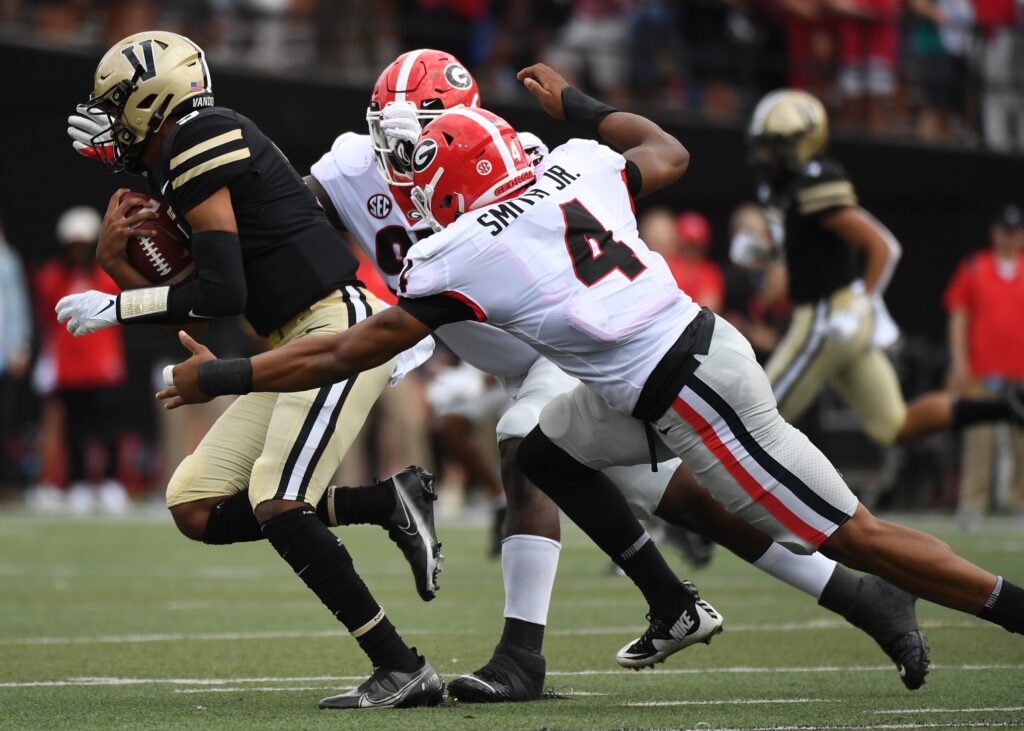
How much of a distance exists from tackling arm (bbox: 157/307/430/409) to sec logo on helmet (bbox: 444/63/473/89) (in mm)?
1140

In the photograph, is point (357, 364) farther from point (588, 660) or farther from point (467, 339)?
point (588, 660)

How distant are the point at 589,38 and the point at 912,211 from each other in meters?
4.12

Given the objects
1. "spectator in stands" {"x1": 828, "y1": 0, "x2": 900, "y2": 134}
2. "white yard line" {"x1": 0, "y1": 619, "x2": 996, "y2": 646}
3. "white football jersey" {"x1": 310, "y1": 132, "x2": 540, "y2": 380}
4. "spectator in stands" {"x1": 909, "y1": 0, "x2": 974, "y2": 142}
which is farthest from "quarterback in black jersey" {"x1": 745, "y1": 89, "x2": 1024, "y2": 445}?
"spectator in stands" {"x1": 909, "y1": 0, "x2": 974, "y2": 142}

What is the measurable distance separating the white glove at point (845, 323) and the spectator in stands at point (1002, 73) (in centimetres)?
953

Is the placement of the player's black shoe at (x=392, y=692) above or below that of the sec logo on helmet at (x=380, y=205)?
below

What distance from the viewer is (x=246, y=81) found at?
13.7 metres

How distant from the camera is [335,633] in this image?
6430mm

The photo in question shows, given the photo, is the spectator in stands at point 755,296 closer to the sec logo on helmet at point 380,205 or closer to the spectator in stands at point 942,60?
the spectator in stands at point 942,60

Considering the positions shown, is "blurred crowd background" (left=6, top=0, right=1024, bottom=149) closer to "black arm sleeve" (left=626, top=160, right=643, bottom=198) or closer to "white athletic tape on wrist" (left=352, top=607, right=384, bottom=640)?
"black arm sleeve" (left=626, top=160, right=643, bottom=198)

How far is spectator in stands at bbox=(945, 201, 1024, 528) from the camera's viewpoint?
12.0 metres

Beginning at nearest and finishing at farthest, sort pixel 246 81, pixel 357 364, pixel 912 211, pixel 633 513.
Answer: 1. pixel 357 364
2. pixel 633 513
3. pixel 246 81
4. pixel 912 211

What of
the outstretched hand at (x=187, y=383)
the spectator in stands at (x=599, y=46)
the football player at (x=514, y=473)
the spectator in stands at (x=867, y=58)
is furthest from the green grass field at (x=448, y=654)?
the spectator in stands at (x=867, y=58)

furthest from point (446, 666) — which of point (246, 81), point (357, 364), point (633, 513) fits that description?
point (246, 81)

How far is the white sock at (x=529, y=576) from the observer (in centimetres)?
492
